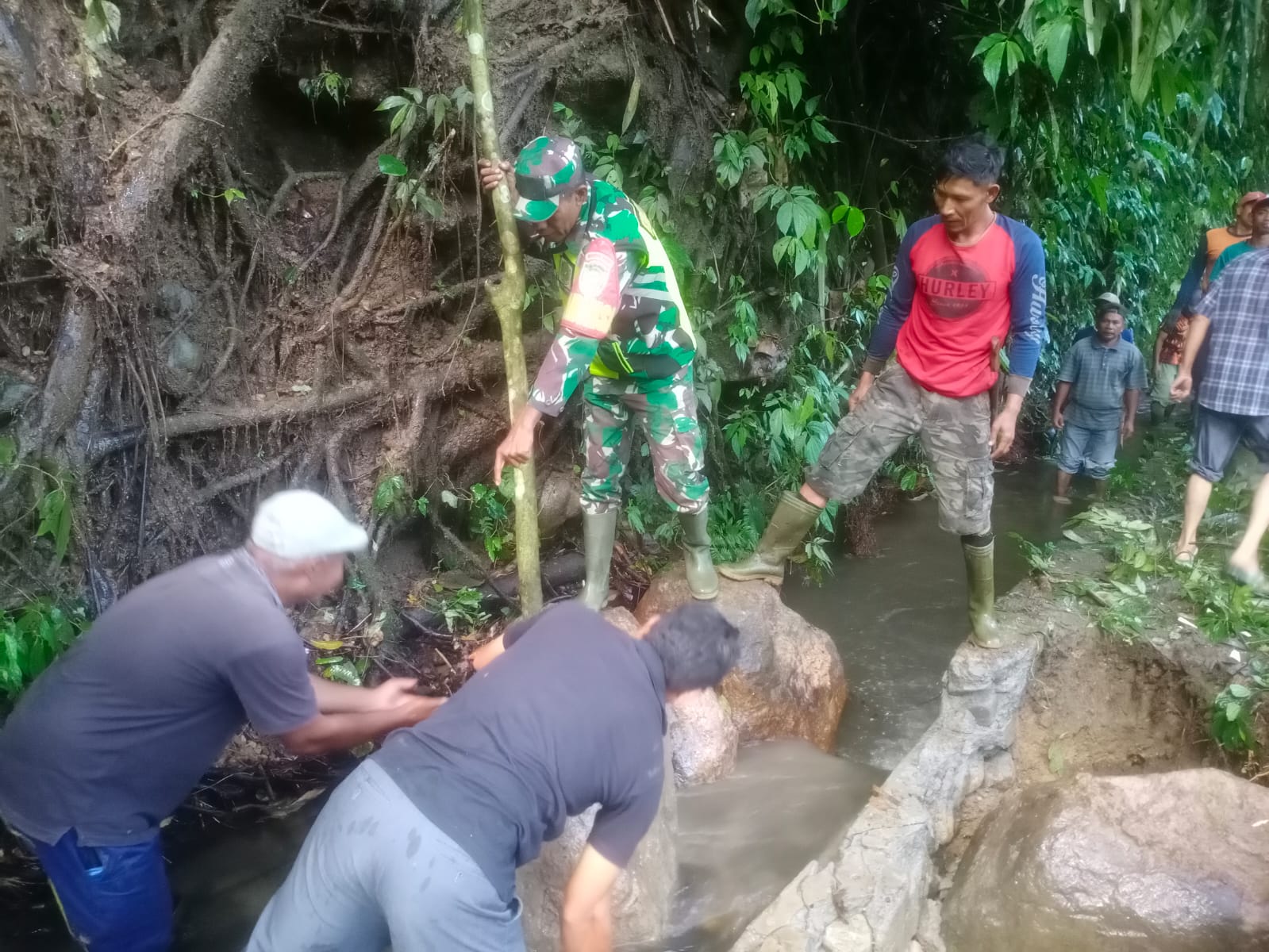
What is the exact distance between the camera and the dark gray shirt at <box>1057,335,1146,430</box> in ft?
19.4

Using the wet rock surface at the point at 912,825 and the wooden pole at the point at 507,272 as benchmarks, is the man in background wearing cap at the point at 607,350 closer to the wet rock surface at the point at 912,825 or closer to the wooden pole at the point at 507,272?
the wooden pole at the point at 507,272

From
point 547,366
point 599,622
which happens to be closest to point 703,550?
point 547,366

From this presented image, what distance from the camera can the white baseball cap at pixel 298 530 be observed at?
82.0 inches

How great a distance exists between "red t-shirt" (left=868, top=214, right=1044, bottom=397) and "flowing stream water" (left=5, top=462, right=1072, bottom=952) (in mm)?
1597

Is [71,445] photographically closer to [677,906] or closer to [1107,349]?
[677,906]

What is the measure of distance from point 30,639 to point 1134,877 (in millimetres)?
3929

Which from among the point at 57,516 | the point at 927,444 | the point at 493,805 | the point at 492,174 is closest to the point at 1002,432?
the point at 927,444

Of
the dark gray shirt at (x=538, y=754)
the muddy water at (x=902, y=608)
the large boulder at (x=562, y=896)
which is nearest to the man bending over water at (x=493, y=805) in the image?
the dark gray shirt at (x=538, y=754)

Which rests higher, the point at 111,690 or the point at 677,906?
the point at 111,690

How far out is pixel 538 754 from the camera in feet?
6.00

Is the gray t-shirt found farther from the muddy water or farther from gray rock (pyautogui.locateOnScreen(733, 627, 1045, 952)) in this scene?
the muddy water

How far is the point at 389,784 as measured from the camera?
1.81 meters

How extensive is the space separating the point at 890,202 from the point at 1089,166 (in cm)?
181

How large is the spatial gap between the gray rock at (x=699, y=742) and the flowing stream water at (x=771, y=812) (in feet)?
0.19
